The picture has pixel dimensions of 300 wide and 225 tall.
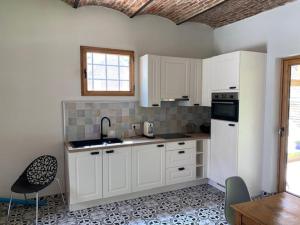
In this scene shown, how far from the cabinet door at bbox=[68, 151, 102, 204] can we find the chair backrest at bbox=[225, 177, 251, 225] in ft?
5.52

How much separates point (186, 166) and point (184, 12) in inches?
94.3

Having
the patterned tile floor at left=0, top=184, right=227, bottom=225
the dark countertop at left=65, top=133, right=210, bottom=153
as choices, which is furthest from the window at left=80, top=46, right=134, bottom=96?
the patterned tile floor at left=0, top=184, right=227, bottom=225

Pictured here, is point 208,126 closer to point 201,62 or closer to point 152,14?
point 201,62

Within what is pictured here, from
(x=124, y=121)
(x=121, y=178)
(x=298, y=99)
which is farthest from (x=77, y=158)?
(x=298, y=99)

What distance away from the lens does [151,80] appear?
135 inches

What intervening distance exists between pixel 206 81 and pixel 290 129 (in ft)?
4.54

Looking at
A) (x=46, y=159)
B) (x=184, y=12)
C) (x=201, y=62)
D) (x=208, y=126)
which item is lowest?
(x=46, y=159)

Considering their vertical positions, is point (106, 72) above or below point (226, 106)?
above

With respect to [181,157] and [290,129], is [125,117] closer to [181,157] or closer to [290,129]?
[181,157]

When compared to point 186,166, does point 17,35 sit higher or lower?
higher

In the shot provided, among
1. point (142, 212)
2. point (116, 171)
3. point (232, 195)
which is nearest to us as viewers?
point (232, 195)

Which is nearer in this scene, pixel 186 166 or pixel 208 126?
pixel 186 166


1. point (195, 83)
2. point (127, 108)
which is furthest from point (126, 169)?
point (195, 83)

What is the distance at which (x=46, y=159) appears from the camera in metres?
2.88
